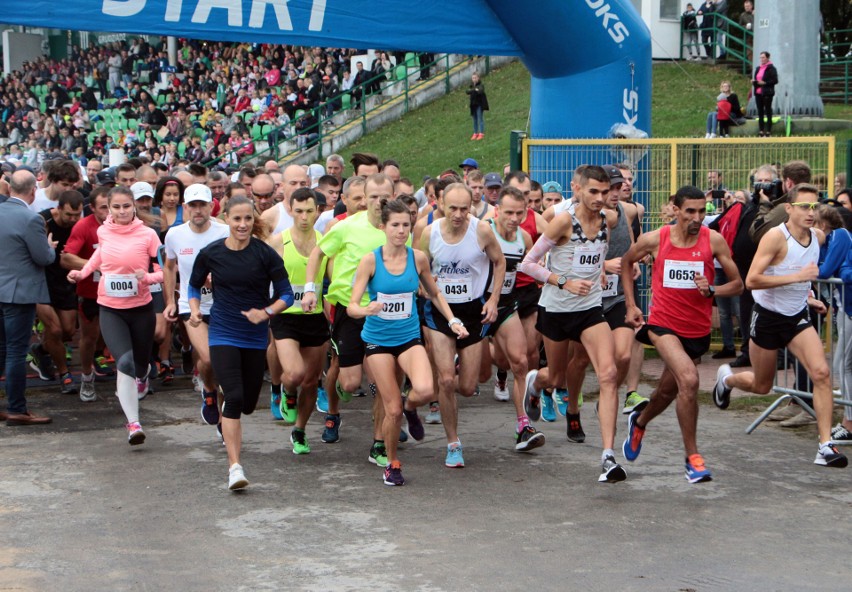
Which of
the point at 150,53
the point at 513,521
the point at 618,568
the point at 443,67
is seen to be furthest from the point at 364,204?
the point at 150,53

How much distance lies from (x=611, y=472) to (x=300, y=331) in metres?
→ 2.51

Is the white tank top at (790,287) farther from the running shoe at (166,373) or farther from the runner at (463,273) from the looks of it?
the running shoe at (166,373)

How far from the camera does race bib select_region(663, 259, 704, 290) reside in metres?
7.74

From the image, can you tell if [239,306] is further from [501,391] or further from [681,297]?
[501,391]

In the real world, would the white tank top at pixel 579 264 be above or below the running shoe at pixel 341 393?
above

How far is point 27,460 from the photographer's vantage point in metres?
8.35

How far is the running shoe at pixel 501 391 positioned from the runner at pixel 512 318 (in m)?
0.81

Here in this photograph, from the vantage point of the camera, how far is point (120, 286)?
903 cm

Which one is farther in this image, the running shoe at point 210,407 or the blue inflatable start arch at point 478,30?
the blue inflatable start arch at point 478,30

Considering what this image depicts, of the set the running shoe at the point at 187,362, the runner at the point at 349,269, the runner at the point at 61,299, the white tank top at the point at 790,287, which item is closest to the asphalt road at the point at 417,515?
the runner at the point at 349,269

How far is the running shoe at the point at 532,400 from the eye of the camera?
348 inches

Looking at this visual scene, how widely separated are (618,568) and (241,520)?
2.19m

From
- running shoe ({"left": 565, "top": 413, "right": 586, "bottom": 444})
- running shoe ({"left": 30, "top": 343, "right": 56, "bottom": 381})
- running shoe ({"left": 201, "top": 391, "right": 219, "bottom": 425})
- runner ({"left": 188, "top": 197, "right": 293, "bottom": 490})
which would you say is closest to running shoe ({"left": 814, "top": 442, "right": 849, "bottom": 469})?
running shoe ({"left": 565, "top": 413, "right": 586, "bottom": 444})

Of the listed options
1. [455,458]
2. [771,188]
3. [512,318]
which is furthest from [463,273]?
[771,188]
